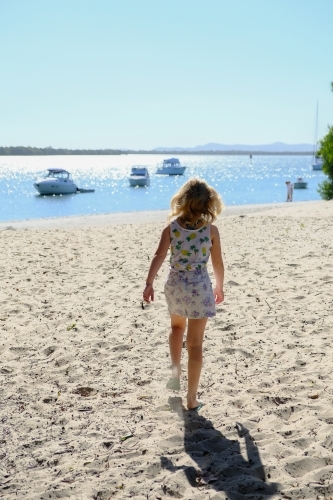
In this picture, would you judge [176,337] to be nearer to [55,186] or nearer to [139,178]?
[55,186]

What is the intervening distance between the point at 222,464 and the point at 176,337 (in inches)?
43.0

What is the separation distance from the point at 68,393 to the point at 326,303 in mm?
3469

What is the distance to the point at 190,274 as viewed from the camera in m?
4.08

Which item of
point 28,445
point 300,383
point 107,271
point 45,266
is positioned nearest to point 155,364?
point 300,383

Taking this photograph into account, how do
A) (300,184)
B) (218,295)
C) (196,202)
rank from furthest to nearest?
(300,184) → (218,295) → (196,202)

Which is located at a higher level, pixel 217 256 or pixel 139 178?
pixel 217 256

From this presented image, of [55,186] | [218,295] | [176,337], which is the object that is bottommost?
[55,186]

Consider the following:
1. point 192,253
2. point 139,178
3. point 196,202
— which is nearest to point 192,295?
point 192,253

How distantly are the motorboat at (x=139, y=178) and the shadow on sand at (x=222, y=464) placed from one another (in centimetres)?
7343

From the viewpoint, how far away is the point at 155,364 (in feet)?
17.5

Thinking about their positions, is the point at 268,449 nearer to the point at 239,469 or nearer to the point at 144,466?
the point at 239,469

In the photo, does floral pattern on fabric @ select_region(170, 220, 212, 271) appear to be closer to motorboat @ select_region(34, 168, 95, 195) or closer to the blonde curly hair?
the blonde curly hair

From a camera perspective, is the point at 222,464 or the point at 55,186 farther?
the point at 55,186

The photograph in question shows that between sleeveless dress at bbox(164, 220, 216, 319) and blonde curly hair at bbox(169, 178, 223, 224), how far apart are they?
0.08 metres
